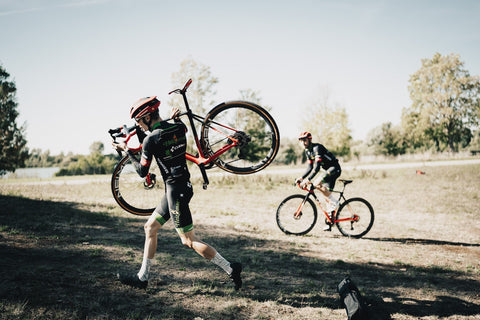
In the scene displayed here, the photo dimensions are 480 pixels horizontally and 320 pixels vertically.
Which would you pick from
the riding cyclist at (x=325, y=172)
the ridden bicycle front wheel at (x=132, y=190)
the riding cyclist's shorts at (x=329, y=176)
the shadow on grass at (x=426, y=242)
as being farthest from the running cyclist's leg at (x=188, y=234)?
the shadow on grass at (x=426, y=242)

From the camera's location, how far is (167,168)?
13.9ft

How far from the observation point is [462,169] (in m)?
22.9

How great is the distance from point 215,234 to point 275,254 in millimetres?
2250

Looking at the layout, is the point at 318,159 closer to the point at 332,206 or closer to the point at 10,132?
the point at 332,206

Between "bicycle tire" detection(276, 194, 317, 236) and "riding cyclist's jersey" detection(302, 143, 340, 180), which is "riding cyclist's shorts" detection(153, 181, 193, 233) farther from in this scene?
"bicycle tire" detection(276, 194, 317, 236)

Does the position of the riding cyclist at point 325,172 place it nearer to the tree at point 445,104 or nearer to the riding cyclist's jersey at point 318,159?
the riding cyclist's jersey at point 318,159

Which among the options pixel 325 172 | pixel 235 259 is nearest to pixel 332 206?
pixel 325 172

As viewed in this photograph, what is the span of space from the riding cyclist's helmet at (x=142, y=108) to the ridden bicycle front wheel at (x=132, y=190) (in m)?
0.85

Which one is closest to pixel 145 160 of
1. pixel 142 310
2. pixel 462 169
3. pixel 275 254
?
pixel 142 310

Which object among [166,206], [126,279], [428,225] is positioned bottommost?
[428,225]

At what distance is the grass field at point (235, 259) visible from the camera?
4.70m

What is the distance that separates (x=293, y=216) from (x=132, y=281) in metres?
5.81

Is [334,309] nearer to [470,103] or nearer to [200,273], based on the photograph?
[200,273]

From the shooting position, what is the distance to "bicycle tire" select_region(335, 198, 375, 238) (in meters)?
Answer: 9.21
